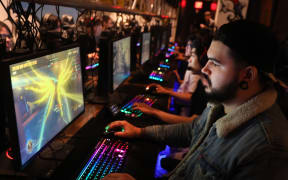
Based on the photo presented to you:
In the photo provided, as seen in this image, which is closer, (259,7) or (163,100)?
(163,100)

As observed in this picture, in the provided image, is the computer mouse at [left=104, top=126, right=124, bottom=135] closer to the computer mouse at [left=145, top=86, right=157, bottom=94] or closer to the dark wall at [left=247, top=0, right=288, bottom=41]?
the computer mouse at [left=145, top=86, right=157, bottom=94]

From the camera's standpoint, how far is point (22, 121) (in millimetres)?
785

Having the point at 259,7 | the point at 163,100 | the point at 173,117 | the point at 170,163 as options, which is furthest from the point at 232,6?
the point at 170,163

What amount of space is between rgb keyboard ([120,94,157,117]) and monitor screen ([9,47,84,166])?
1.59 ft

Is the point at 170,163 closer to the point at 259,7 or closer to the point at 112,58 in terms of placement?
the point at 112,58

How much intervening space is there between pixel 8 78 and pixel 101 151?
0.59 meters

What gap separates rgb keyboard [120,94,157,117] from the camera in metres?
1.68

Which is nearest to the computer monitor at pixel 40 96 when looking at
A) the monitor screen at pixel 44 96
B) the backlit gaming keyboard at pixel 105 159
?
the monitor screen at pixel 44 96

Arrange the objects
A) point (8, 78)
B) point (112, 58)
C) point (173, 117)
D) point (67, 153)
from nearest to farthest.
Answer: point (8, 78)
point (67, 153)
point (112, 58)
point (173, 117)

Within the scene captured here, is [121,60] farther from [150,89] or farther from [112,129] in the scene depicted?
[112,129]

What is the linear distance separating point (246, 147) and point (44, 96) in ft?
→ 2.51

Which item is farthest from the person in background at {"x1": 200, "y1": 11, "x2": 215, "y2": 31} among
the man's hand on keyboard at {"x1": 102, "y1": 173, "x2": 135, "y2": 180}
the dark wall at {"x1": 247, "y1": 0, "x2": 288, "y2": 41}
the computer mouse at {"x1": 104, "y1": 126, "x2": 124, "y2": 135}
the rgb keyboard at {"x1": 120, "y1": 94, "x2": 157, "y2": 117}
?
the man's hand on keyboard at {"x1": 102, "y1": 173, "x2": 135, "y2": 180}

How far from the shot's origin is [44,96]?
36.5 inches

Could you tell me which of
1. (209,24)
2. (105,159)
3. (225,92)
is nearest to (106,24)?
(105,159)
